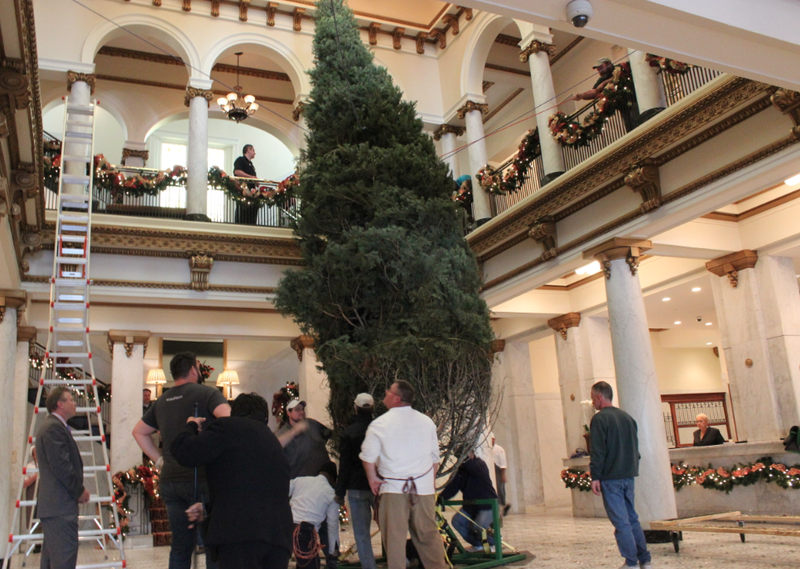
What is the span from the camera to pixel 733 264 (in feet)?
35.4

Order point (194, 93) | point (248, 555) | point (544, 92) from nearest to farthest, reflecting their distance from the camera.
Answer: point (248, 555), point (544, 92), point (194, 93)

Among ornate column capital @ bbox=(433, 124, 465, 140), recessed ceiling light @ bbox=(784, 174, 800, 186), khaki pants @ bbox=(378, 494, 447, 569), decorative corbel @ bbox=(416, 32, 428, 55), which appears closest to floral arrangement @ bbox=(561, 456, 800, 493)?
recessed ceiling light @ bbox=(784, 174, 800, 186)

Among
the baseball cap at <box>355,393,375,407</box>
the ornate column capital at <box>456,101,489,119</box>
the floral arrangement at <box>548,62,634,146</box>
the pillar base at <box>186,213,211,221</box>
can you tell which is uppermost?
the ornate column capital at <box>456,101,489,119</box>

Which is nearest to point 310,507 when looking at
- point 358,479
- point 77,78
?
point 358,479

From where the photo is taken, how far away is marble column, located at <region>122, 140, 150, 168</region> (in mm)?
15305

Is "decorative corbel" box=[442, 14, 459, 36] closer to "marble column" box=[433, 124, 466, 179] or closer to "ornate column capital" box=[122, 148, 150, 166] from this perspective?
"marble column" box=[433, 124, 466, 179]

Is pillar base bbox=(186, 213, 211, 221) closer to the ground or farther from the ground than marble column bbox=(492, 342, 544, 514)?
farther from the ground

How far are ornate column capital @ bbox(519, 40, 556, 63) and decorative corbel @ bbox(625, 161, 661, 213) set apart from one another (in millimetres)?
3792

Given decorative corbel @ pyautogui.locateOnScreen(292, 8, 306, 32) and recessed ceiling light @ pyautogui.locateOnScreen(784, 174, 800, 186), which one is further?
decorative corbel @ pyautogui.locateOnScreen(292, 8, 306, 32)

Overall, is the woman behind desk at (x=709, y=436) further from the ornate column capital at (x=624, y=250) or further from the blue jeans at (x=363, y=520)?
the blue jeans at (x=363, y=520)

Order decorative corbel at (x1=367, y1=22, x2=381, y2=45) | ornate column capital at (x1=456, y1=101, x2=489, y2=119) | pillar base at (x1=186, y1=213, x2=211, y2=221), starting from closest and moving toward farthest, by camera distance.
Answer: pillar base at (x1=186, y1=213, x2=211, y2=221)
ornate column capital at (x1=456, y1=101, x2=489, y2=119)
decorative corbel at (x1=367, y1=22, x2=381, y2=45)

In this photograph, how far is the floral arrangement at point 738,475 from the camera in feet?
30.9

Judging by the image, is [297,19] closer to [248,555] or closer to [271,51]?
[271,51]

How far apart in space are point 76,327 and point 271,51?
7.44m
